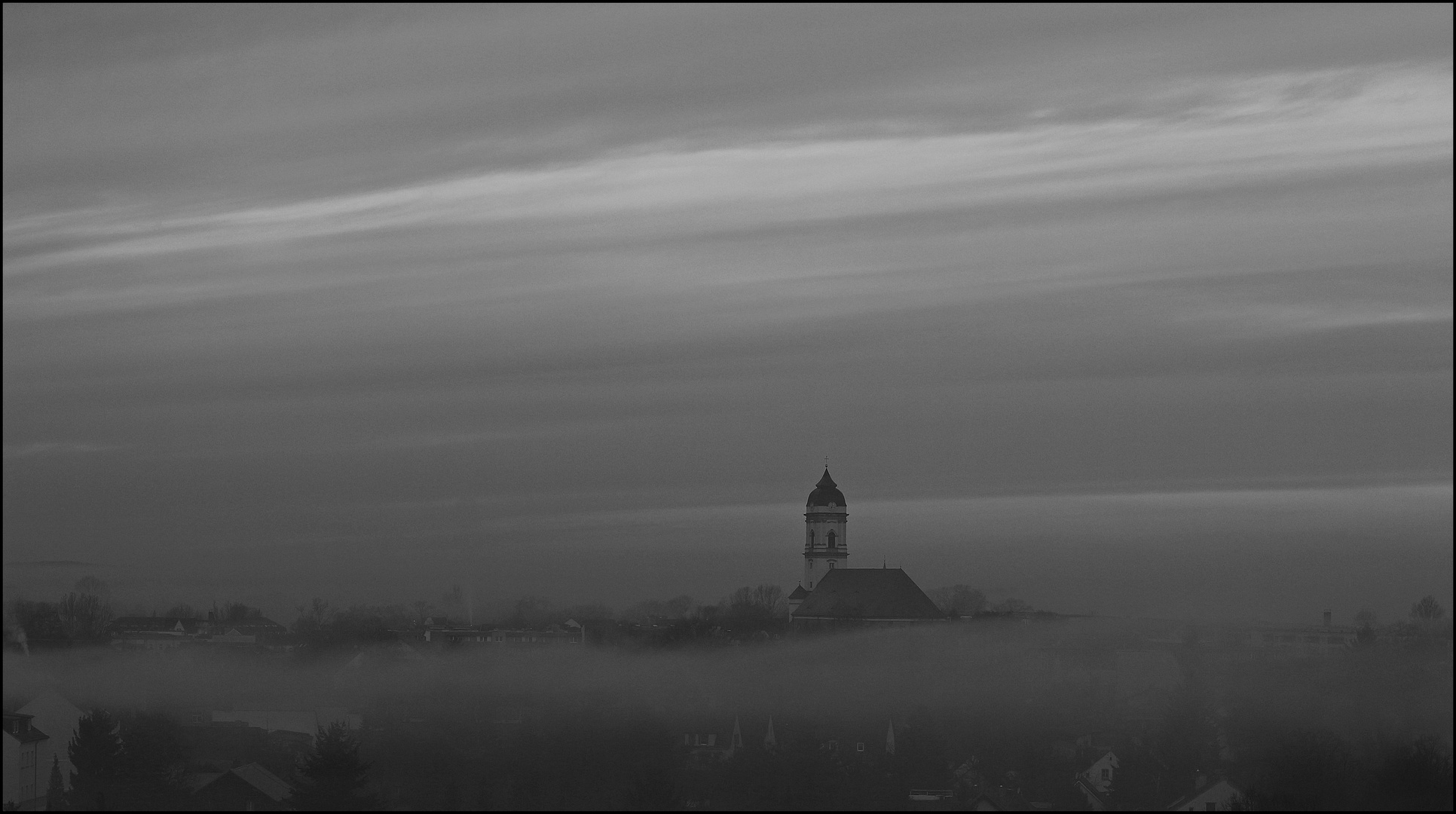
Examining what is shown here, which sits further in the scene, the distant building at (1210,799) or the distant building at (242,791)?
the distant building at (1210,799)

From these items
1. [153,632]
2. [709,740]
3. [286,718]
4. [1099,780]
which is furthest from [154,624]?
[1099,780]

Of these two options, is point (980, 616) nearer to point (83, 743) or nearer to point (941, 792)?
point (941, 792)

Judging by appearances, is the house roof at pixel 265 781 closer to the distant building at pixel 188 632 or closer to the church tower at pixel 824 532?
the distant building at pixel 188 632

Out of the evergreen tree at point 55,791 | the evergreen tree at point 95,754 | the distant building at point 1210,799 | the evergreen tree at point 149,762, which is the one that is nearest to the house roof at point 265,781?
the evergreen tree at point 149,762

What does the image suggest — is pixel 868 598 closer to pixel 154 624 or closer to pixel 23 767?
pixel 154 624

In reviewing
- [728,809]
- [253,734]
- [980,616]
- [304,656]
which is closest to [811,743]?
[728,809]

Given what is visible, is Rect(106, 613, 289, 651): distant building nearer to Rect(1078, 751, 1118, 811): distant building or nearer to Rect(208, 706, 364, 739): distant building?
Rect(208, 706, 364, 739): distant building

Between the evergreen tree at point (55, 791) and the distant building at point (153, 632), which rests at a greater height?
the distant building at point (153, 632)

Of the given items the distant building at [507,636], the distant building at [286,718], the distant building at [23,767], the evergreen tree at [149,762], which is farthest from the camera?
the distant building at [507,636]

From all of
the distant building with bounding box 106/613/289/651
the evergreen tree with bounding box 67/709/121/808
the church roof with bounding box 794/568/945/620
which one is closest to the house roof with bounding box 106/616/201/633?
the distant building with bounding box 106/613/289/651

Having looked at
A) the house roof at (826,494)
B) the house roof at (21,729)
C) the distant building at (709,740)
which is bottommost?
the distant building at (709,740)
